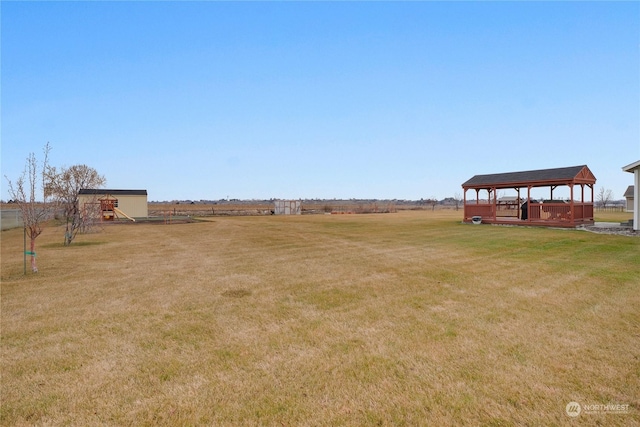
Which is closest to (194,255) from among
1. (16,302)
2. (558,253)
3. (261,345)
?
(16,302)

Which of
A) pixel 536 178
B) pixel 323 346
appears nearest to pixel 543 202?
pixel 536 178

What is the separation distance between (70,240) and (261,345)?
14882mm

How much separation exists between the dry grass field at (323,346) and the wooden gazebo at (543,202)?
13930 millimetres

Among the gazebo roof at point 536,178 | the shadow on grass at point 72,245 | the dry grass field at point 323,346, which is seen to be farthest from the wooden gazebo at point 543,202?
the shadow on grass at point 72,245

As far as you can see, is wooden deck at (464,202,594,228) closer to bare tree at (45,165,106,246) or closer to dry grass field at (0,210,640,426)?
dry grass field at (0,210,640,426)

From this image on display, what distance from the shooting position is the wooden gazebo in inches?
829

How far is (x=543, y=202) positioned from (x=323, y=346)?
2441 centimetres

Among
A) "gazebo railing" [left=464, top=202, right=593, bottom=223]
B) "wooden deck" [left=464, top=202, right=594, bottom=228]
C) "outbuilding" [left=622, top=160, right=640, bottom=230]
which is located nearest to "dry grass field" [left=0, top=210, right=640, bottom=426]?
"outbuilding" [left=622, top=160, right=640, bottom=230]

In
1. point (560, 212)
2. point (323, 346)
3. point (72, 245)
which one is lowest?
point (323, 346)

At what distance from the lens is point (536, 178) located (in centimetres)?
2342

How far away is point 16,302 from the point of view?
265 inches

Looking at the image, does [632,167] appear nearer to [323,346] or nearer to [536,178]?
[536,178]

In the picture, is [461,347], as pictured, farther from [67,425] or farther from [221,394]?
[67,425]

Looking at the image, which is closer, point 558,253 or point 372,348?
point 372,348
